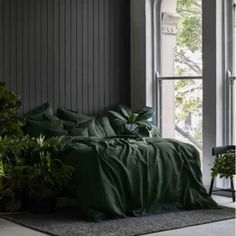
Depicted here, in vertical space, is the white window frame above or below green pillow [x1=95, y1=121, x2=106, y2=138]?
above

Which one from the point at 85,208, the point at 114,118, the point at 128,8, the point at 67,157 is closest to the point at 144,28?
the point at 128,8

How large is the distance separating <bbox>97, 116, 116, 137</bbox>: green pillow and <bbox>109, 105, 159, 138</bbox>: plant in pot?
0.28 feet

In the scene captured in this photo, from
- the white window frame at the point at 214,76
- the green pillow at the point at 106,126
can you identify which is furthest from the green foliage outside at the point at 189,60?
the green pillow at the point at 106,126

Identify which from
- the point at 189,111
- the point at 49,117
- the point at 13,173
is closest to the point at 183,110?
the point at 189,111

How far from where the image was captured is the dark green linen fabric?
5496 millimetres

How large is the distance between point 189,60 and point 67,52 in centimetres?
162

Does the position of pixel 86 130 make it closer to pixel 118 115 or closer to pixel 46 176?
pixel 118 115

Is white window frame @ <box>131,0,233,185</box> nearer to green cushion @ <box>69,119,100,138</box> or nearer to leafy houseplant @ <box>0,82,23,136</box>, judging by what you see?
green cushion @ <box>69,119,100,138</box>

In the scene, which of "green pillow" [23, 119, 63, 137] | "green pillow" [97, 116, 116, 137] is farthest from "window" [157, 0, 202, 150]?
"green pillow" [23, 119, 63, 137]

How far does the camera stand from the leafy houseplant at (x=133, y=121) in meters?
7.28

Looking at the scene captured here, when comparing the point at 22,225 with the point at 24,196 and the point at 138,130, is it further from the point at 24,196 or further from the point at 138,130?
the point at 138,130

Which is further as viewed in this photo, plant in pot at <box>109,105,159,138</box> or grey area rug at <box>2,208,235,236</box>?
plant in pot at <box>109,105,159,138</box>

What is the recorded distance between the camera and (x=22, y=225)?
5.28m

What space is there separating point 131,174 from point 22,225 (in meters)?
1.18
